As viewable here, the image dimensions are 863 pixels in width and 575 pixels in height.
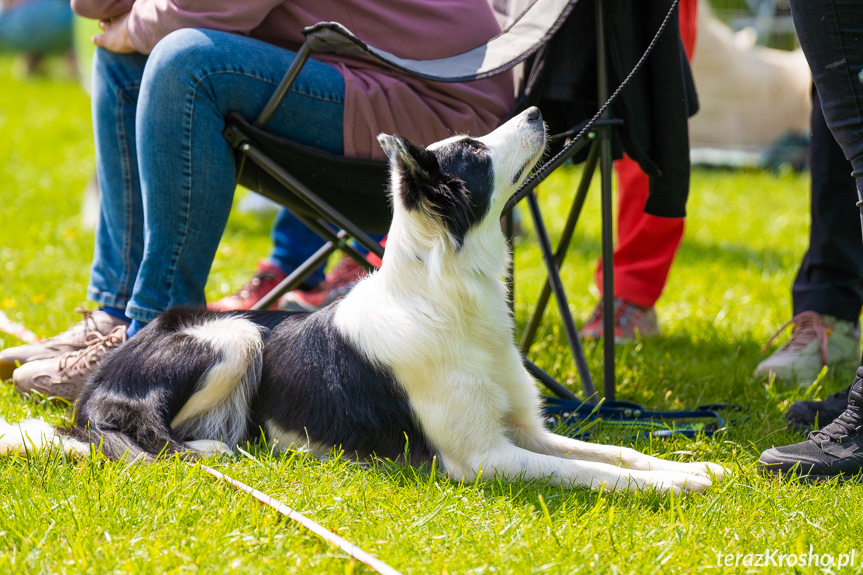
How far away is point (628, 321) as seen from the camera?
3.62m

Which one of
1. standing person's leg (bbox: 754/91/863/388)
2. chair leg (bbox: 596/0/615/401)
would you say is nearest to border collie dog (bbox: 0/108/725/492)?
chair leg (bbox: 596/0/615/401)

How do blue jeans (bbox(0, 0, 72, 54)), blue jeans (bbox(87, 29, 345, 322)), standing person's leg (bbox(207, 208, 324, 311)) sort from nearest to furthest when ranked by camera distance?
blue jeans (bbox(87, 29, 345, 322)) < standing person's leg (bbox(207, 208, 324, 311)) < blue jeans (bbox(0, 0, 72, 54))

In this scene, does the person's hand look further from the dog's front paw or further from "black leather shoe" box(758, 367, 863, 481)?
"black leather shoe" box(758, 367, 863, 481)

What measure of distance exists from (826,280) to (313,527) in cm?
230

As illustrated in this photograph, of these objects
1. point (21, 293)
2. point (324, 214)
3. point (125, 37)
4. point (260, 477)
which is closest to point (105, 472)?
point (260, 477)

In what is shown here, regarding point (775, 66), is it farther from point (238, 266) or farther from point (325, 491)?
point (325, 491)

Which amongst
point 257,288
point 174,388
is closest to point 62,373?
point 174,388

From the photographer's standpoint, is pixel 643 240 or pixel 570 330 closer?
pixel 570 330

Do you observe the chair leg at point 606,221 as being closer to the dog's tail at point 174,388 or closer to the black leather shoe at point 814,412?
the black leather shoe at point 814,412

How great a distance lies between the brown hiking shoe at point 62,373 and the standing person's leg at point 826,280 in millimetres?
2407

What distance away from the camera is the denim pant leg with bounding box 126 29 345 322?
8.04 feet

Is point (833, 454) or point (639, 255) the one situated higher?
point (639, 255)

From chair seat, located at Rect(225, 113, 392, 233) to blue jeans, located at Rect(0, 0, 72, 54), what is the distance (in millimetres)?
13188

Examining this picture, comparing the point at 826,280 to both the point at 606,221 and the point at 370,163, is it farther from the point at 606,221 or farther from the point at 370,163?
the point at 370,163
